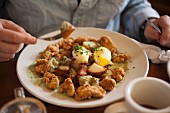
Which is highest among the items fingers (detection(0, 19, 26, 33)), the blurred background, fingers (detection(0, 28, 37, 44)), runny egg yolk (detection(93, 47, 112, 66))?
fingers (detection(0, 28, 37, 44))

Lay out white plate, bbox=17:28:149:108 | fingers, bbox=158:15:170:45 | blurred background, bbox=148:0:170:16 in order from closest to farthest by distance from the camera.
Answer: white plate, bbox=17:28:149:108, fingers, bbox=158:15:170:45, blurred background, bbox=148:0:170:16

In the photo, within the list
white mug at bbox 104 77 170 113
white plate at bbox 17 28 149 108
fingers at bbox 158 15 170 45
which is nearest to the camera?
white mug at bbox 104 77 170 113

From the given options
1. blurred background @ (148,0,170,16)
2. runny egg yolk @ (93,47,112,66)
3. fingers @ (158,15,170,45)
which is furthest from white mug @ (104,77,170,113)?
blurred background @ (148,0,170,16)

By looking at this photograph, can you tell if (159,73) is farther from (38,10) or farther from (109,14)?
(38,10)

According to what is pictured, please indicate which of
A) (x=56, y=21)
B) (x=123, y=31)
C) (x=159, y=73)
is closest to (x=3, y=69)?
(x=56, y=21)

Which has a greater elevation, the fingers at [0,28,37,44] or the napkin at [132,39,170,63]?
the fingers at [0,28,37,44]

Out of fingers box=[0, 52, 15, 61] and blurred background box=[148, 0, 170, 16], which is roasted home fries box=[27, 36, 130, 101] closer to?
fingers box=[0, 52, 15, 61]

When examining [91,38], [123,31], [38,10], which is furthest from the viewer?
[123,31]

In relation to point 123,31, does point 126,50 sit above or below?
above
